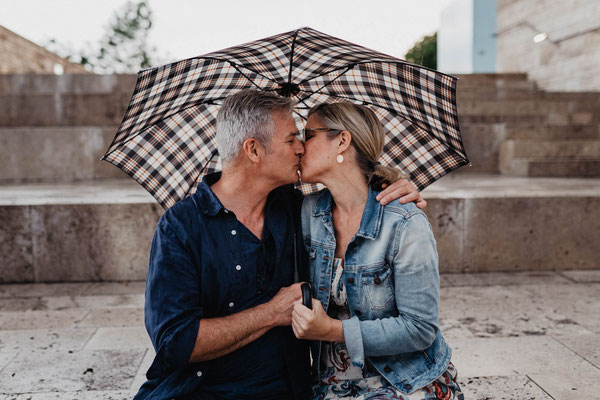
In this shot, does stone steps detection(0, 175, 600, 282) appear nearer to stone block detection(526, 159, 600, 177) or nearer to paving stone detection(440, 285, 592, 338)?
paving stone detection(440, 285, 592, 338)

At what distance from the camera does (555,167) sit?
7.63 m

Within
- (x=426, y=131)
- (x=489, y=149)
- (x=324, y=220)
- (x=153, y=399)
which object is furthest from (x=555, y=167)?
(x=153, y=399)

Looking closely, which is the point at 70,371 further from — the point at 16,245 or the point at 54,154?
the point at 54,154

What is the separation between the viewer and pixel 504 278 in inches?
192

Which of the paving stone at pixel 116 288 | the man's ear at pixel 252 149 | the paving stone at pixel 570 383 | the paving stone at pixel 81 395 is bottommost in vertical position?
the paving stone at pixel 81 395

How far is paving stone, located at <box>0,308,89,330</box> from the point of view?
3.81m

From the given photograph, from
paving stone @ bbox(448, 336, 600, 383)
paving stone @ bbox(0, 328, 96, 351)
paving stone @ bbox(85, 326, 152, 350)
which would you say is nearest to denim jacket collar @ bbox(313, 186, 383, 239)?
paving stone @ bbox(448, 336, 600, 383)

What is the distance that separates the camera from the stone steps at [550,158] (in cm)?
762

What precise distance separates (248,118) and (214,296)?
2.41 feet

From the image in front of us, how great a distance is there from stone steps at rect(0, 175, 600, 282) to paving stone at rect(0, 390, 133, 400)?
2109 millimetres

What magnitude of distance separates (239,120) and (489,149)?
24.7ft

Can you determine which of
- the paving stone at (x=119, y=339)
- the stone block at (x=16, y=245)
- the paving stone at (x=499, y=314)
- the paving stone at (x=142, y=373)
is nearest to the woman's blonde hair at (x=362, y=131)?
the paving stone at (x=142, y=373)

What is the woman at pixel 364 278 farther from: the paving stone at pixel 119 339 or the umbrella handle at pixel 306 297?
the paving stone at pixel 119 339

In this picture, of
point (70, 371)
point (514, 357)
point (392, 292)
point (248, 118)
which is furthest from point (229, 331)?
point (514, 357)
